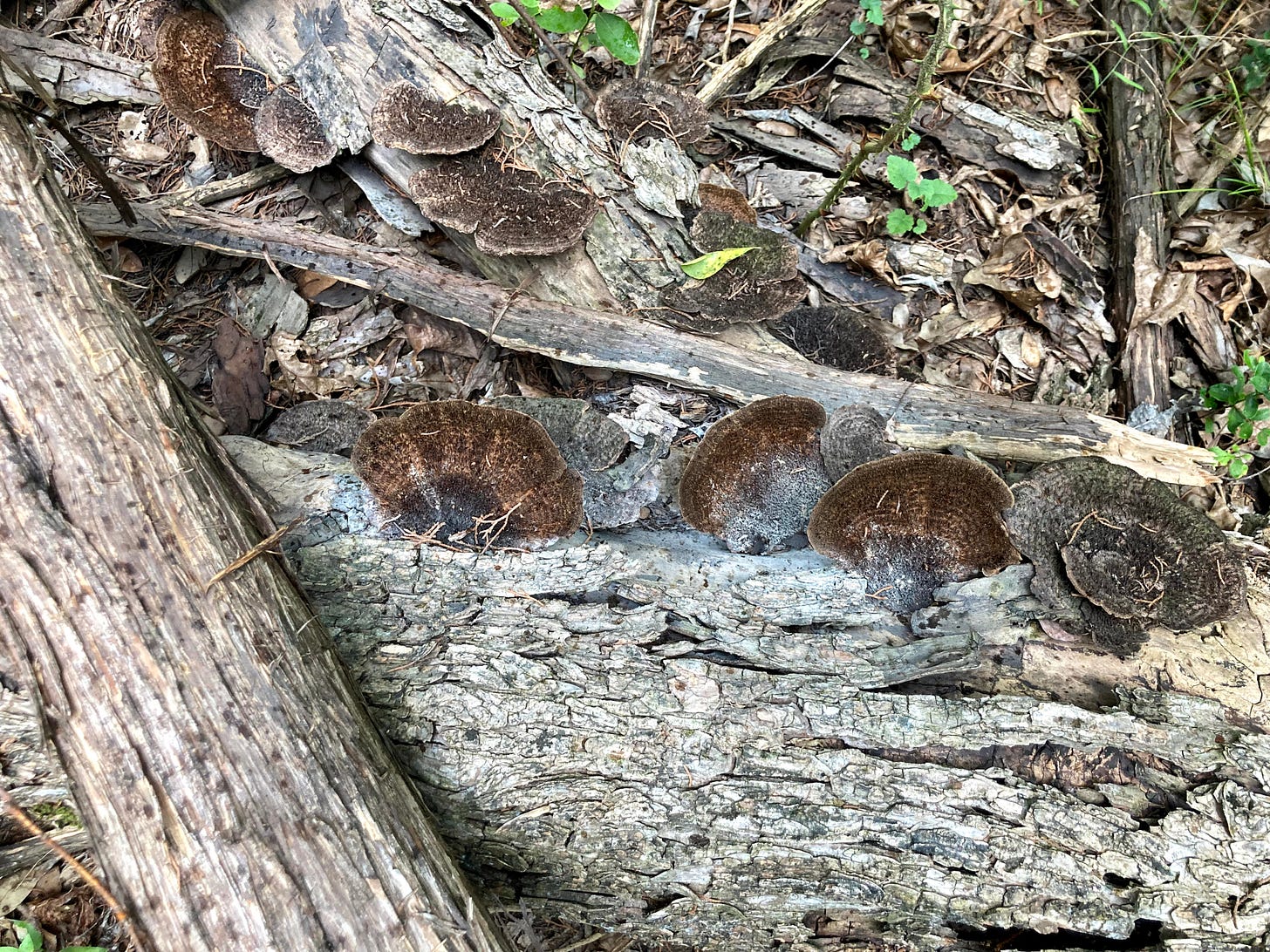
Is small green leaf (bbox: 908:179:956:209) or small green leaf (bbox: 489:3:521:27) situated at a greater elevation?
small green leaf (bbox: 489:3:521:27)

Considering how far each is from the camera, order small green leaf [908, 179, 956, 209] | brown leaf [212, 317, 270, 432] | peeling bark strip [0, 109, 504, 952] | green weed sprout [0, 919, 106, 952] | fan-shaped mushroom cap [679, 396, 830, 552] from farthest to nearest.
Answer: small green leaf [908, 179, 956, 209], brown leaf [212, 317, 270, 432], fan-shaped mushroom cap [679, 396, 830, 552], green weed sprout [0, 919, 106, 952], peeling bark strip [0, 109, 504, 952]

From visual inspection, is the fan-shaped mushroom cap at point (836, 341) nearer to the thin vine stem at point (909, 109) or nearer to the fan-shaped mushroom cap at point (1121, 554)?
the thin vine stem at point (909, 109)

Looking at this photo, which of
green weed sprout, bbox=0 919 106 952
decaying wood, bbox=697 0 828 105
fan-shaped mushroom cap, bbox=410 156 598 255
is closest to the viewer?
green weed sprout, bbox=0 919 106 952

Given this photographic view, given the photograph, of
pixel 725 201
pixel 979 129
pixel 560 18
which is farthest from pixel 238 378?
pixel 979 129

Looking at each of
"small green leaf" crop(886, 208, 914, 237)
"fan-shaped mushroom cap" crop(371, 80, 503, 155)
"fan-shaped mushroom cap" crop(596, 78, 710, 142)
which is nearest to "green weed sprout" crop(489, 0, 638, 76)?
"fan-shaped mushroom cap" crop(596, 78, 710, 142)

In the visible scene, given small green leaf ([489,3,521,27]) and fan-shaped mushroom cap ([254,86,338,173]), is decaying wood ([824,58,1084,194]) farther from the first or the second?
fan-shaped mushroom cap ([254,86,338,173])

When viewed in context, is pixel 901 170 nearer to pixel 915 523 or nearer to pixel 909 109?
pixel 909 109

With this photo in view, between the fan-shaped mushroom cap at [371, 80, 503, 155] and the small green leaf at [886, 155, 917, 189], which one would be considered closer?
the fan-shaped mushroom cap at [371, 80, 503, 155]
